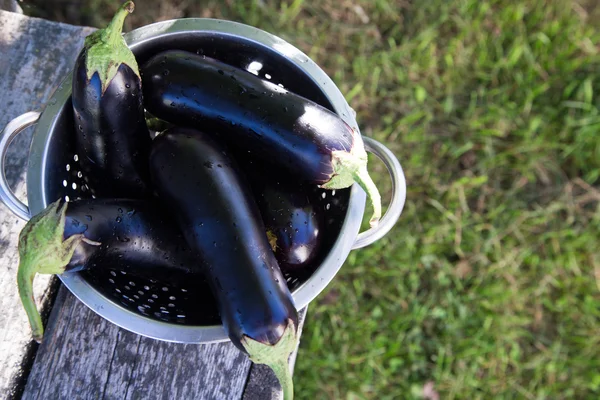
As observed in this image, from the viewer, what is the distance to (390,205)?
3.47 ft

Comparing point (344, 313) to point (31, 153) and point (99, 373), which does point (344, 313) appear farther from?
point (31, 153)

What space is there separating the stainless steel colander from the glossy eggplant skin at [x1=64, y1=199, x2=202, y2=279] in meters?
0.04

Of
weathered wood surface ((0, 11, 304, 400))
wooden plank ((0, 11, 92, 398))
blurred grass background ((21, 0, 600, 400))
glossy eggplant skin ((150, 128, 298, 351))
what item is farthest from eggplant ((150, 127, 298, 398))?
blurred grass background ((21, 0, 600, 400))

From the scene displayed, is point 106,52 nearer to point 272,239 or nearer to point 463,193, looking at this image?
point 272,239

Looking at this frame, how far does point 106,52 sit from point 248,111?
0.25 m

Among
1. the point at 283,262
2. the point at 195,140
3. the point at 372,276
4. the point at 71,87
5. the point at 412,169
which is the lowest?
the point at 372,276

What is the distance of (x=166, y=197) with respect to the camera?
1003 mm

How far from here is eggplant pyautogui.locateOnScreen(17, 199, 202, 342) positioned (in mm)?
859

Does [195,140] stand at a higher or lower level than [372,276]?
higher

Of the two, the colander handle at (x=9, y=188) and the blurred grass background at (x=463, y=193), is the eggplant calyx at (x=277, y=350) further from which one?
the blurred grass background at (x=463, y=193)

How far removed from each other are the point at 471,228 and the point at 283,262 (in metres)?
1.06

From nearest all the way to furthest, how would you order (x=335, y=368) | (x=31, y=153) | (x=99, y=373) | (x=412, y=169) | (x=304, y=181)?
(x=31, y=153) < (x=304, y=181) < (x=99, y=373) < (x=335, y=368) < (x=412, y=169)

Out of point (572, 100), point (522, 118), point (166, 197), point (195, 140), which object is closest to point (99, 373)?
point (166, 197)

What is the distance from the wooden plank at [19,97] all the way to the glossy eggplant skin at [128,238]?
0.35 meters
